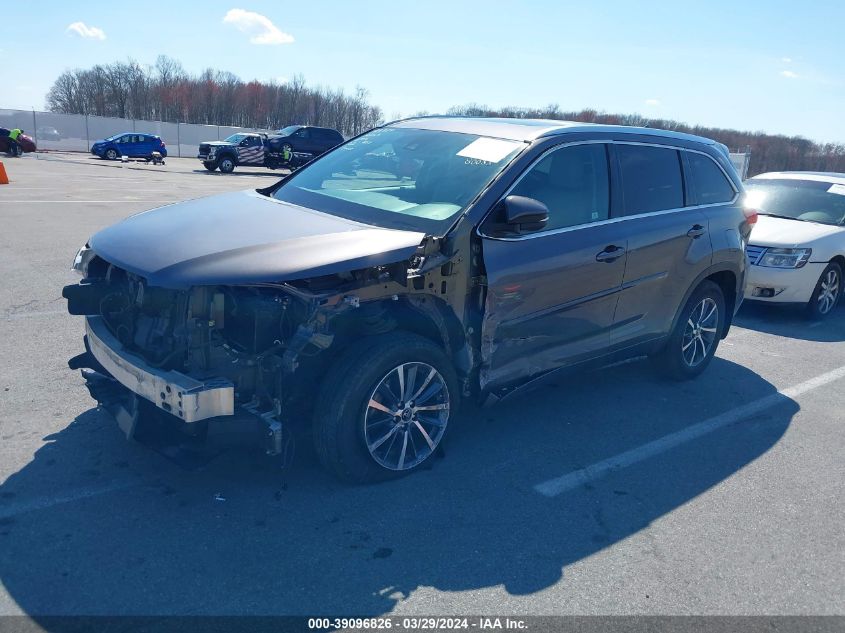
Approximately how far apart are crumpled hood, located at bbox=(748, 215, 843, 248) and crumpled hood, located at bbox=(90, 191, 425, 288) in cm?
595

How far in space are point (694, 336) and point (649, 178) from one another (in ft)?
4.89

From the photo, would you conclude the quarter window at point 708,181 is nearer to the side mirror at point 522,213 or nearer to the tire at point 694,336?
the tire at point 694,336

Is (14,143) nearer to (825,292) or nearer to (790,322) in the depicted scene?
(790,322)

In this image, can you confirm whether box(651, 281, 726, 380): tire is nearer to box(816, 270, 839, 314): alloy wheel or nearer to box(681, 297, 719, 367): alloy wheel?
box(681, 297, 719, 367): alloy wheel

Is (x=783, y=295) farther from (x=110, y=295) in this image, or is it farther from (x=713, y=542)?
(x=110, y=295)

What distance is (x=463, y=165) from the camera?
4527 mm

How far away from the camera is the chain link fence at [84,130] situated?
1750 inches

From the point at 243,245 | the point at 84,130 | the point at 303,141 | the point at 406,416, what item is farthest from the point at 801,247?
the point at 84,130

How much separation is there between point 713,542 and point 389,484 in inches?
67.1

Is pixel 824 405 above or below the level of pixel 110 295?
below

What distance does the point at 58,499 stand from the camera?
11.7ft

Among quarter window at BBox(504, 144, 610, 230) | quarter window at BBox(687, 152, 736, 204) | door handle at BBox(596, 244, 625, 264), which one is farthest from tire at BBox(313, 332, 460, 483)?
quarter window at BBox(687, 152, 736, 204)

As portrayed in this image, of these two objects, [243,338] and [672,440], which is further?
[672,440]

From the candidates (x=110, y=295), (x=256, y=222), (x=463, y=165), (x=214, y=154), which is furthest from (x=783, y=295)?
(x=214, y=154)
